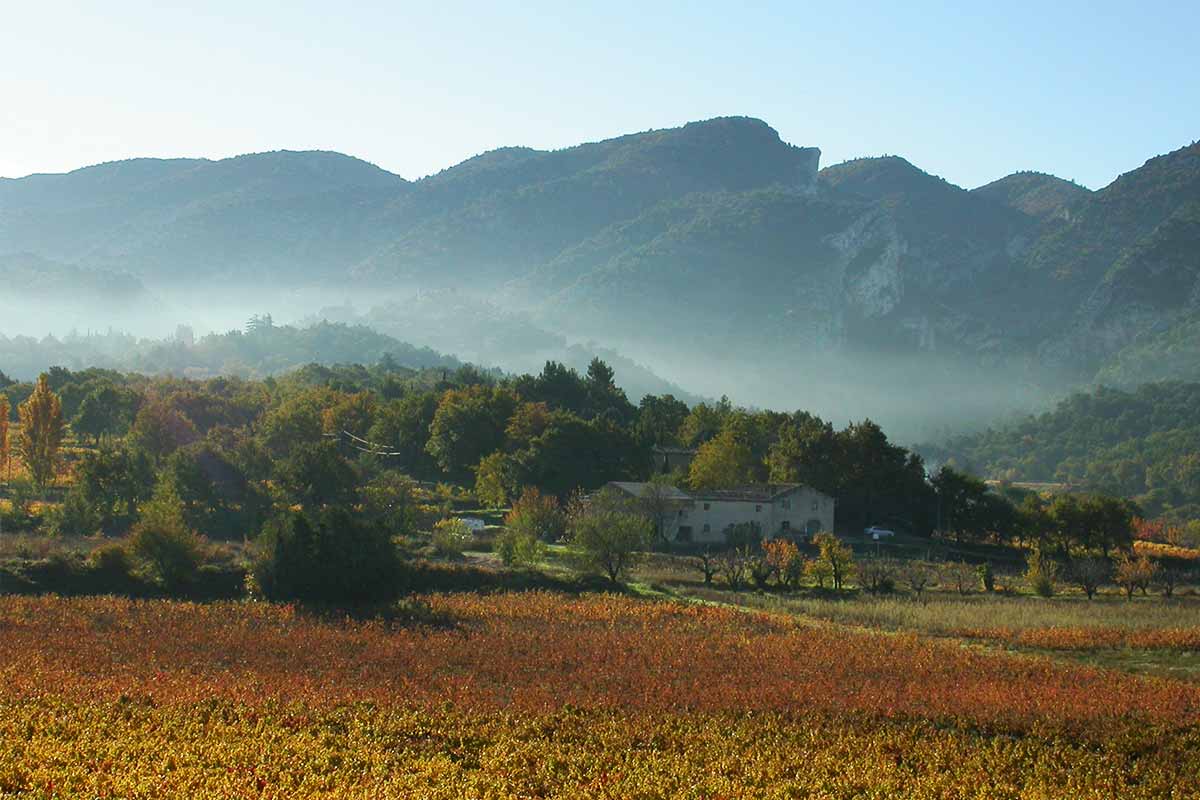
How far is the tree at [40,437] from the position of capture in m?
76.8

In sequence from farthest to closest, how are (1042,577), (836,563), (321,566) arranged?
1. (1042,577)
2. (836,563)
3. (321,566)

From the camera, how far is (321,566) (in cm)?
4709

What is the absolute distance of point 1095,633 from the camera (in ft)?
151

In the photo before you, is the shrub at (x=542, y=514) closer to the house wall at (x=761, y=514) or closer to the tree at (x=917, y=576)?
the house wall at (x=761, y=514)

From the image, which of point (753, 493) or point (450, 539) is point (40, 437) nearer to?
point (450, 539)

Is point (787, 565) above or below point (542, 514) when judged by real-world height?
below

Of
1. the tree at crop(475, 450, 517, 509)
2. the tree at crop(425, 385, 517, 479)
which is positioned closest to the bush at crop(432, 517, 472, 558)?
the tree at crop(475, 450, 517, 509)

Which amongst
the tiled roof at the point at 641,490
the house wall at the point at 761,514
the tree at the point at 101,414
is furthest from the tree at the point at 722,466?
the tree at the point at 101,414

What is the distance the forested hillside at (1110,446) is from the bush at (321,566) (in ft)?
360

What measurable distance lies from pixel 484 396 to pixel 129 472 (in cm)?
→ 3856

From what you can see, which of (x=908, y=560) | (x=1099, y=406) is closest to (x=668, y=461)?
(x=908, y=560)

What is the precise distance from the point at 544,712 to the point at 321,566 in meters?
20.5

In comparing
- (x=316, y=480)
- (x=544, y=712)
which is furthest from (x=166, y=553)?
(x=544, y=712)

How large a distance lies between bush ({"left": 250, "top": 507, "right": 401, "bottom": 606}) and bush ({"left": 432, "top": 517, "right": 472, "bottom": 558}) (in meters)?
12.9
